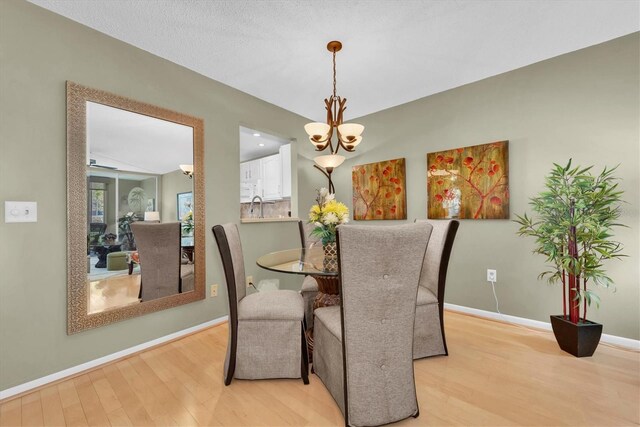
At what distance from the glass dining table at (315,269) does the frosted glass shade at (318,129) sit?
970mm

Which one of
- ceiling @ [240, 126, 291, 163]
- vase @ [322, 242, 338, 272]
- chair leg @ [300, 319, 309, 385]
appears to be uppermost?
ceiling @ [240, 126, 291, 163]

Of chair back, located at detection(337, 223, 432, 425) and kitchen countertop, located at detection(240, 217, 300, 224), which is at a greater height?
kitchen countertop, located at detection(240, 217, 300, 224)

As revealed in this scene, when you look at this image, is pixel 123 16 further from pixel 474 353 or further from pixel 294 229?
pixel 474 353

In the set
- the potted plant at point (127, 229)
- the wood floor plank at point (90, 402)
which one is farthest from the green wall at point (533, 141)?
the wood floor plank at point (90, 402)

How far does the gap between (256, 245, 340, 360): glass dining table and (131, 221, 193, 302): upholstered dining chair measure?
0.90 m

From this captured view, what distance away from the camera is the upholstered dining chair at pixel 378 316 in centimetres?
119

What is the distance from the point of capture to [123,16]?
73.6 inches

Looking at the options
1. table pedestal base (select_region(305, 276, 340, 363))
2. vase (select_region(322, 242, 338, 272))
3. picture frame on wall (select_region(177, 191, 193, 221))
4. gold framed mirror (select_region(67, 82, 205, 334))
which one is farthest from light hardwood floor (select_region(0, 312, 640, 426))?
picture frame on wall (select_region(177, 191, 193, 221))

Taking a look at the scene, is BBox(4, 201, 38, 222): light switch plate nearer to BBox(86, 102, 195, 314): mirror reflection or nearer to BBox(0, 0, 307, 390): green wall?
BBox(0, 0, 307, 390): green wall

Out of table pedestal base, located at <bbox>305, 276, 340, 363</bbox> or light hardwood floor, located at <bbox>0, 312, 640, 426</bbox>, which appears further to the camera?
table pedestal base, located at <bbox>305, 276, 340, 363</bbox>

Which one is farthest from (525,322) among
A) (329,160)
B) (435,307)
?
(329,160)

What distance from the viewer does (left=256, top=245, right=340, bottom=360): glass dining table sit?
1679 mm

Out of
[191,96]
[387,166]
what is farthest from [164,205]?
[387,166]

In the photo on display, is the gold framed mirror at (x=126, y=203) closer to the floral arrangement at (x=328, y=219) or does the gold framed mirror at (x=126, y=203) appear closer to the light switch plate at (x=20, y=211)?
the light switch plate at (x=20, y=211)
